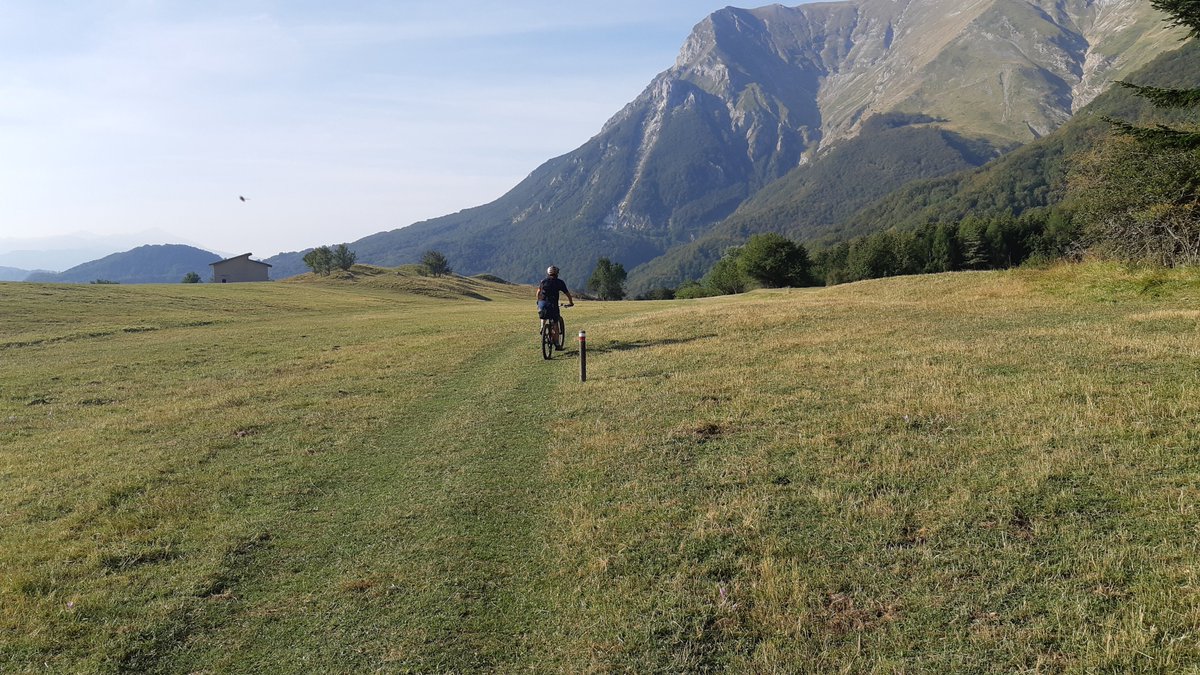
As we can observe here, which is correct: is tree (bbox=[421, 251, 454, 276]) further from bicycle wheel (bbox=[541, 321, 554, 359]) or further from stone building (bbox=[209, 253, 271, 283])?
bicycle wheel (bbox=[541, 321, 554, 359])

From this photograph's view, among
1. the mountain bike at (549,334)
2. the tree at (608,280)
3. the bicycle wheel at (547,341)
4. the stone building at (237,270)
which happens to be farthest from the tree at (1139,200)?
the stone building at (237,270)

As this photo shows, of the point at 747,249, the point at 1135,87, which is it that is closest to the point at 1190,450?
the point at 1135,87

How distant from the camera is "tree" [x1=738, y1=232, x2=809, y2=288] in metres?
120

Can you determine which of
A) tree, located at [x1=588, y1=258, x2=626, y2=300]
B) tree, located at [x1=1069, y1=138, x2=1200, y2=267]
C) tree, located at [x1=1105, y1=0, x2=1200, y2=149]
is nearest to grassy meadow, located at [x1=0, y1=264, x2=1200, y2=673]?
tree, located at [x1=1105, y1=0, x2=1200, y2=149]

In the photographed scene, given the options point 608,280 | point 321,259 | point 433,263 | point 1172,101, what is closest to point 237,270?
point 321,259

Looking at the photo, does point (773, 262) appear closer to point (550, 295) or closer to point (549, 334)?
point (549, 334)

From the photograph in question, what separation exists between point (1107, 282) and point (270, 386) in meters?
34.1

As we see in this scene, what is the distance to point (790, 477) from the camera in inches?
400

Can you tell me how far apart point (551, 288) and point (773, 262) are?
101 metres

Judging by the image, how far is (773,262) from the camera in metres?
119

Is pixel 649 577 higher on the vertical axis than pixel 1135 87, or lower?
lower

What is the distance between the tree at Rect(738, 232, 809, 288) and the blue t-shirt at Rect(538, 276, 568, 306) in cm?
9978

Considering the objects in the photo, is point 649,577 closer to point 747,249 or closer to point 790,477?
point 790,477

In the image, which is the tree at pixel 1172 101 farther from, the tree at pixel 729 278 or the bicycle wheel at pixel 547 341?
the tree at pixel 729 278
